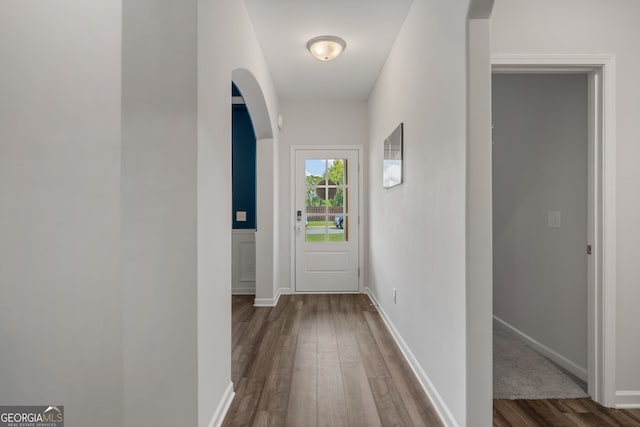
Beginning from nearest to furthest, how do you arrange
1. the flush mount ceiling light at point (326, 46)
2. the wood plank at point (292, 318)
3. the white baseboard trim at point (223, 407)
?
the white baseboard trim at point (223, 407) → the flush mount ceiling light at point (326, 46) → the wood plank at point (292, 318)

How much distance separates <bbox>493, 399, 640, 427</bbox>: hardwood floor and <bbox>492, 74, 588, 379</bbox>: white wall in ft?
1.27

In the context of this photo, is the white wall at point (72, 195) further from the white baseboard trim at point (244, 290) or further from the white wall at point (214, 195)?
the white baseboard trim at point (244, 290)

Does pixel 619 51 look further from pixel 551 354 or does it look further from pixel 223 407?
pixel 223 407

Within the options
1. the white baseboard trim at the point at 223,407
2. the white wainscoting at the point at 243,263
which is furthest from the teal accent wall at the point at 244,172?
the white baseboard trim at the point at 223,407

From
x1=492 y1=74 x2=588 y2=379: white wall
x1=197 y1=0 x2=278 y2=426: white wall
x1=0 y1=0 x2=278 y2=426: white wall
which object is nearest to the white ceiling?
x1=197 y1=0 x2=278 y2=426: white wall

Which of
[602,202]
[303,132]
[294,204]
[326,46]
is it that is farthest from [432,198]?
[303,132]

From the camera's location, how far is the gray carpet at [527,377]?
2.11 metres

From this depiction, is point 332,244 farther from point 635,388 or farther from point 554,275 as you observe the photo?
point 635,388

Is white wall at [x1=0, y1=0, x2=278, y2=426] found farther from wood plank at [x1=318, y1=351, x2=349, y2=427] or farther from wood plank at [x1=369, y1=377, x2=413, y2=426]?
wood plank at [x1=369, y1=377, x2=413, y2=426]

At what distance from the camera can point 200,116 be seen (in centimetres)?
155

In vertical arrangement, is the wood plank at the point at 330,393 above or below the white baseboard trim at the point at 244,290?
below

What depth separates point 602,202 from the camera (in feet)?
6.49

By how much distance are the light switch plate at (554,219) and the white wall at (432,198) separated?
43.4 inches

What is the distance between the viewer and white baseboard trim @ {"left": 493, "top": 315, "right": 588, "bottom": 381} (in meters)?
2.30
